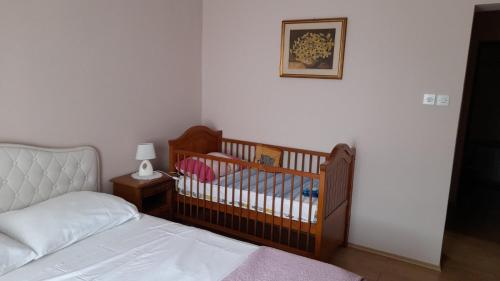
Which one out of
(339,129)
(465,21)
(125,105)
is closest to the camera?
(465,21)

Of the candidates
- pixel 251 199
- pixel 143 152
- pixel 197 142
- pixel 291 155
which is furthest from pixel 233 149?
Answer: pixel 143 152

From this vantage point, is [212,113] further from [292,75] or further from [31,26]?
[31,26]

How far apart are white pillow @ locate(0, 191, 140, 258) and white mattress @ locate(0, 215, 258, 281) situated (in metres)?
0.05

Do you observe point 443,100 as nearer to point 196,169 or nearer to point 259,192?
point 259,192

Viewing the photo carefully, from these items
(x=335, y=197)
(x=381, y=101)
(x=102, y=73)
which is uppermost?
(x=102, y=73)

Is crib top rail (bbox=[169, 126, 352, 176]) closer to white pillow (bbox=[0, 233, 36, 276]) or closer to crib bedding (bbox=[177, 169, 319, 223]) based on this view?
crib bedding (bbox=[177, 169, 319, 223])

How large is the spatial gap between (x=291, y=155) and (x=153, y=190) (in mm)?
1361

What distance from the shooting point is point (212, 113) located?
12.9 feet

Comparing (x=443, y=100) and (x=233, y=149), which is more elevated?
(x=443, y=100)

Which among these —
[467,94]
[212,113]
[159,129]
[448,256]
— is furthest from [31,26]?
[467,94]

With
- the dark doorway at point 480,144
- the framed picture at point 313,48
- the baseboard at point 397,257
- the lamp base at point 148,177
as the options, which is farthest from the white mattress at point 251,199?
the dark doorway at point 480,144

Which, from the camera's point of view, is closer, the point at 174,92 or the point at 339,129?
the point at 339,129

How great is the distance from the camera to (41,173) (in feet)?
7.72

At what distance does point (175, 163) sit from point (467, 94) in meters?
3.66
